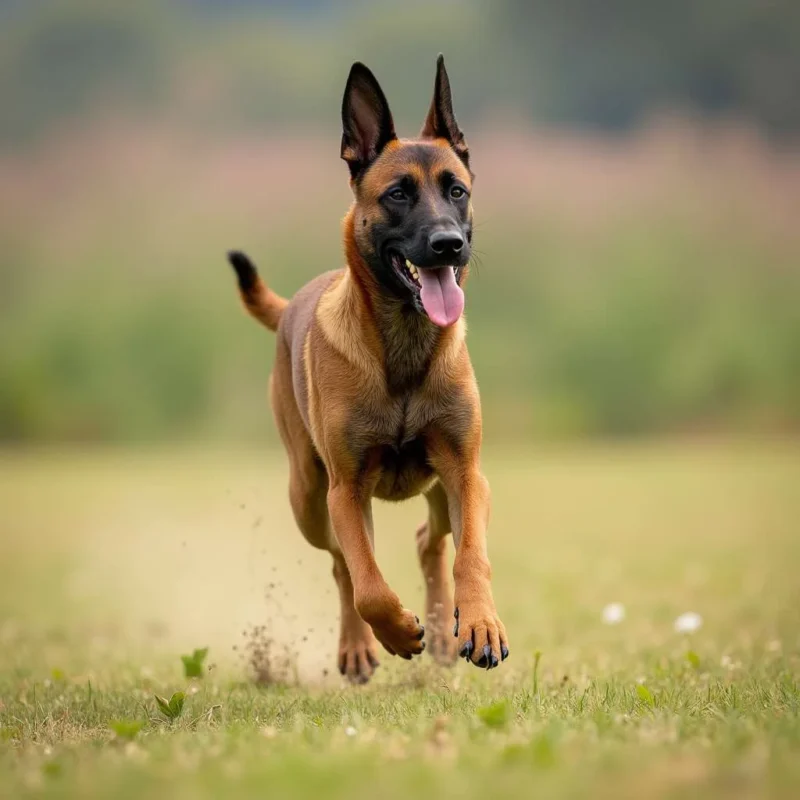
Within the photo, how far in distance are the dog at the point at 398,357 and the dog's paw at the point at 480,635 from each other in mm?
16

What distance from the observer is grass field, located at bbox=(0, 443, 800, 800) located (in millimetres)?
3369

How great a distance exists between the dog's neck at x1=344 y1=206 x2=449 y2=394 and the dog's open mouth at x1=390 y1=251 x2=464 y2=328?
0.49 ft

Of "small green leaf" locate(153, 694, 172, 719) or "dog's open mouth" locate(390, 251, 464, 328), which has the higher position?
"dog's open mouth" locate(390, 251, 464, 328)

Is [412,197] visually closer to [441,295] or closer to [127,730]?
[441,295]

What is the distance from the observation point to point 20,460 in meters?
31.7

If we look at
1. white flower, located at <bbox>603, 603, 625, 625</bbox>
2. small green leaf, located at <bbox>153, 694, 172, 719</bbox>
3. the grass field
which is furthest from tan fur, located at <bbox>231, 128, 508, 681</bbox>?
white flower, located at <bbox>603, 603, 625, 625</bbox>

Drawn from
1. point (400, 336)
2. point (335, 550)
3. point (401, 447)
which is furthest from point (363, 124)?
point (335, 550)

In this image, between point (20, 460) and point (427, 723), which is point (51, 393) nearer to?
point (20, 460)

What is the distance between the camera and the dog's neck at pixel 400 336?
5465 millimetres

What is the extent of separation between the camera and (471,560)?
16.9 ft

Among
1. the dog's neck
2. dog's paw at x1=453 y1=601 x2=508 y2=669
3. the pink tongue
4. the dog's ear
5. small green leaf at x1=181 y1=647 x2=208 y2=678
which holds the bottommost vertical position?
small green leaf at x1=181 y1=647 x2=208 y2=678

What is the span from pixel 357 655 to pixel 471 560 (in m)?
1.56

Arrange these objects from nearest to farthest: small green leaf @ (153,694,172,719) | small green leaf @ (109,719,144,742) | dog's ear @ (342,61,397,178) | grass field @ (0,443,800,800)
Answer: grass field @ (0,443,800,800), small green leaf @ (109,719,144,742), small green leaf @ (153,694,172,719), dog's ear @ (342,61,397,178)

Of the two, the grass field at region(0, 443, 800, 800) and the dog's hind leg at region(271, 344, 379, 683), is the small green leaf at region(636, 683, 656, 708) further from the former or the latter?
the dog's hind leg at region(271, 344, 379, 683)
